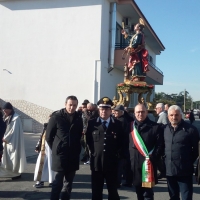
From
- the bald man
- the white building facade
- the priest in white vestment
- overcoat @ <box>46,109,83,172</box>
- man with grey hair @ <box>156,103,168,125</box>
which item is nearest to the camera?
Result: the bald man

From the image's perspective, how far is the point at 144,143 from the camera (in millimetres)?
4465

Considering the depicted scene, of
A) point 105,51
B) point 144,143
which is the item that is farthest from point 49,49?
point 144,143

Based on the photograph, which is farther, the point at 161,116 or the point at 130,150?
the point at 161,116

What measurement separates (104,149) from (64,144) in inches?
24.0

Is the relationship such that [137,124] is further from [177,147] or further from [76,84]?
[76,84]

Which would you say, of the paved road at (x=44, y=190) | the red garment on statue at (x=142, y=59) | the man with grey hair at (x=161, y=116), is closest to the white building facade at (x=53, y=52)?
the red garment on statue at (x=142, y=59)

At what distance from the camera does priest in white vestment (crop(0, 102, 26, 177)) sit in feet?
23.8

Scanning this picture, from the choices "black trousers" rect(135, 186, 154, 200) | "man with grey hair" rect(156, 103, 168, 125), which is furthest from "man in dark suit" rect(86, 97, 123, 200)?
"man with grey hair" rect(156, 103, 168, 125)

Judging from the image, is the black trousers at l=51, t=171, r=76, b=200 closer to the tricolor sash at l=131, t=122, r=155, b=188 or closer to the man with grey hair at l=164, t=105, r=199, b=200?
the tricolor sash at l=131, t=122, r=155, b=188

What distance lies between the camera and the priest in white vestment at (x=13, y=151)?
23.8 ft

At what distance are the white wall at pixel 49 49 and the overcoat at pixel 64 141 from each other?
13.0m

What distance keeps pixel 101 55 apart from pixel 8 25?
6.04 metres

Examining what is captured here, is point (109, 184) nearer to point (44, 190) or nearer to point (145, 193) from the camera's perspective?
point (145, 193)

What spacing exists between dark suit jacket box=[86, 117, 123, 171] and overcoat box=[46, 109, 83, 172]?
0.23 metres
